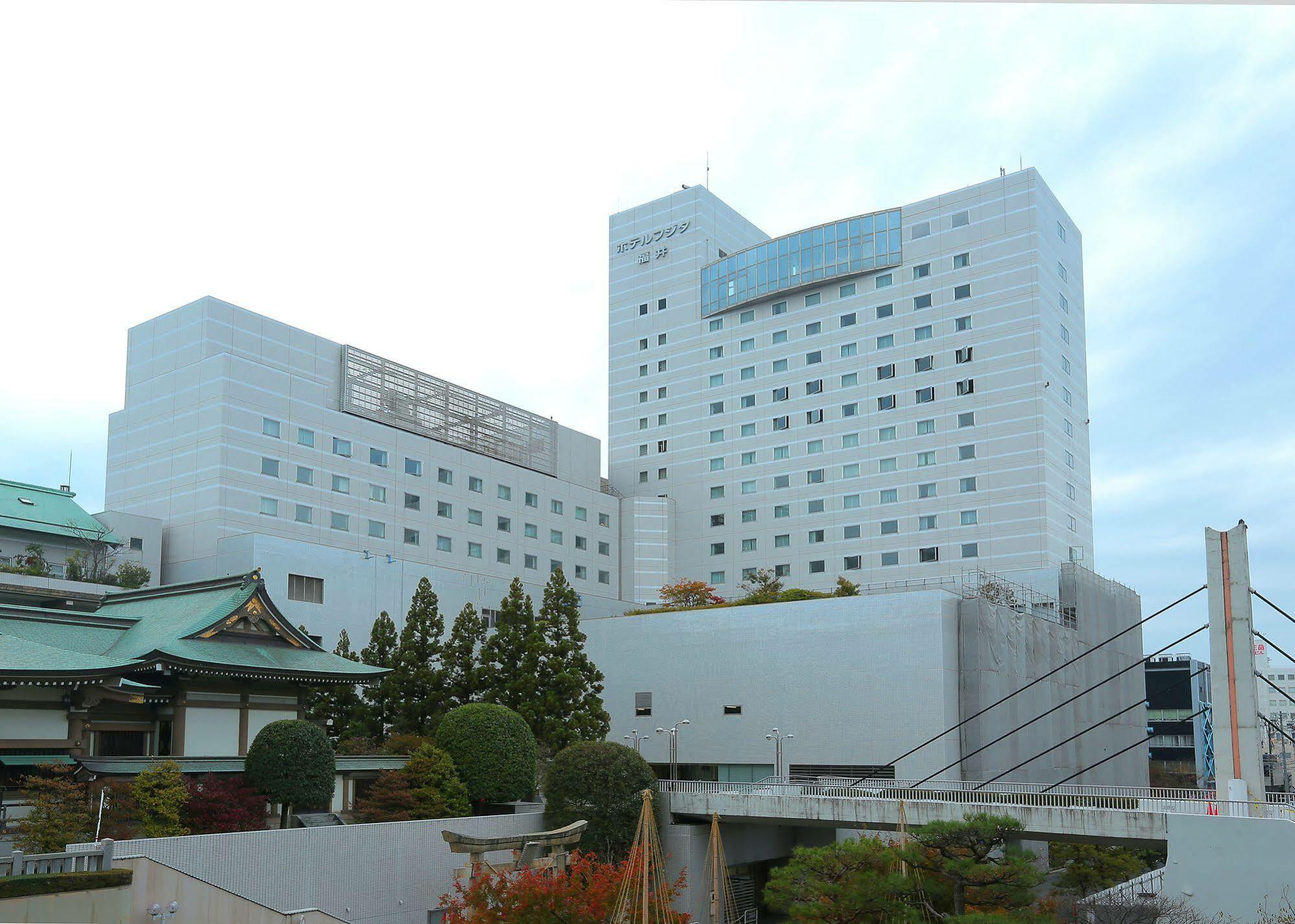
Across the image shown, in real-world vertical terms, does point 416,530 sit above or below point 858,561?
above

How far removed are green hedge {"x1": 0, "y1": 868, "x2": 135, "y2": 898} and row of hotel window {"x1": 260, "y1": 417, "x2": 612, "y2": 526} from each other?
1391 inches

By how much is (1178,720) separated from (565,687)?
86063 mm

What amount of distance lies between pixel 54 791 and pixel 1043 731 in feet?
144

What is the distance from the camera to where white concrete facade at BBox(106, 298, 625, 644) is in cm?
5462

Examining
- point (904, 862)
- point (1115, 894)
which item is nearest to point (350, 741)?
point (904, 862)

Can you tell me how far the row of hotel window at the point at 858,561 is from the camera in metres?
68.9

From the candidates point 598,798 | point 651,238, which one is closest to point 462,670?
point 598,798

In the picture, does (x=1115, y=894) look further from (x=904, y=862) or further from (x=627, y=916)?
(x=627, y=916)

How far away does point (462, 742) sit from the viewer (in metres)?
35.8

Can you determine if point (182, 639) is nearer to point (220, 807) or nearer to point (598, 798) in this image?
point (220, 807)

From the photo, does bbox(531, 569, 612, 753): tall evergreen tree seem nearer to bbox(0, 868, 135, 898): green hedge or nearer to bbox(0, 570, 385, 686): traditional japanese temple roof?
bbox(0, 570, 385, 686): traditional japanese temple roof

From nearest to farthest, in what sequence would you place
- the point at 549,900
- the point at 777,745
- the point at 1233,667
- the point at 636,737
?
the point at 549,900, the point at 1233,667, the point at 777,745, the point at 636,737

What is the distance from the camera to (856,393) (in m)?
75.1

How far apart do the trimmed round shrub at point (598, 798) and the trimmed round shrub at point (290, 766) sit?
24.4 ft
